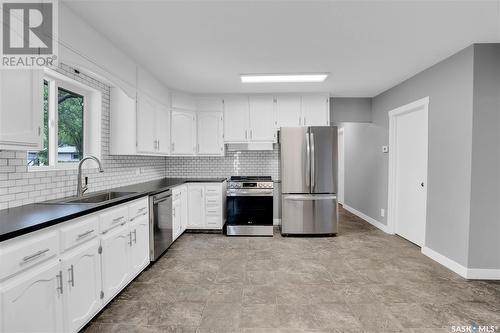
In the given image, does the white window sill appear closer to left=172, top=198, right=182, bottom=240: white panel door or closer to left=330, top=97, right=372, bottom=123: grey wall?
left=172, top=198, right=182, bottom=240: white panel door

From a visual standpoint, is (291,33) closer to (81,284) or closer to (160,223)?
(160,223)

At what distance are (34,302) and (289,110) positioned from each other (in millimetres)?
4253

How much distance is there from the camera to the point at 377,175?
4.94 meters

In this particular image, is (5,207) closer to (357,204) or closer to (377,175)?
(377,175)

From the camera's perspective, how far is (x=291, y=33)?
102 inches

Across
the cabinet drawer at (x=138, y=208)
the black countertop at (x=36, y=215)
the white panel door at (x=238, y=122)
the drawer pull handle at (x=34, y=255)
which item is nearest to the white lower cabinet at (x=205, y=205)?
the white panel door at (x=238, y=122)

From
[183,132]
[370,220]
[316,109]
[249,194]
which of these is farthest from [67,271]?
[370,220]

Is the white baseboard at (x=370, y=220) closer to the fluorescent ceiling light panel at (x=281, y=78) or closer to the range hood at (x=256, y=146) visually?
the range hood at (x=256, y=146)

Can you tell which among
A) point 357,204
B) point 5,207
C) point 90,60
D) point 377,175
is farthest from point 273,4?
point 357,204

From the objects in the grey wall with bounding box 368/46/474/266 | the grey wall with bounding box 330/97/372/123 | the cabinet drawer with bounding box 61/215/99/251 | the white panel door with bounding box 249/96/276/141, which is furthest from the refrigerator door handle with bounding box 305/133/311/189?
the cabinet drawer with bounding box 61/215/99/251

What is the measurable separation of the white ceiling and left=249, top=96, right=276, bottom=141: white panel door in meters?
1.14

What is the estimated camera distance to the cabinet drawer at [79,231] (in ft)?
5.52

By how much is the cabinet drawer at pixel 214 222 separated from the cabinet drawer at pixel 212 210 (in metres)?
0.07

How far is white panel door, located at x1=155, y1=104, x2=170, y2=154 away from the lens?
4.09 meters
